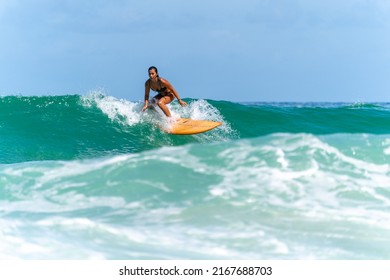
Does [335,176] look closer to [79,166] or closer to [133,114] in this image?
[79,166]

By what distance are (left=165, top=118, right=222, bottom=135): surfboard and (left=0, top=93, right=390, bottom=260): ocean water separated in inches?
124

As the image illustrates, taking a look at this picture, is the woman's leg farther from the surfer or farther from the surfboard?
the surfboard

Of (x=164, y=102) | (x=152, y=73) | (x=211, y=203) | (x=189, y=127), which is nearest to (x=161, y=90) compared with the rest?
(x=164, y=102)

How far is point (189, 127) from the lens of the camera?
11438 mm

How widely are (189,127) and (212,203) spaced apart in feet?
16.8

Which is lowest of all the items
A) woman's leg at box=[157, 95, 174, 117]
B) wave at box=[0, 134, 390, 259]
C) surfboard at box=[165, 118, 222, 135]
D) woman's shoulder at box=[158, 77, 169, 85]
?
wave at box=[0, 134, 390, 259]

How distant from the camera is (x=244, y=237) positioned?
561 centimetres

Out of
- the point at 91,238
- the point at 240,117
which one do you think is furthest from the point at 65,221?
the point at 240,117

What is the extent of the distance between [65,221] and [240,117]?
9899 millimetres

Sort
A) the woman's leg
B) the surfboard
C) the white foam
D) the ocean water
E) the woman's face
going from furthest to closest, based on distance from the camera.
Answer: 1. the white foam
2. the woman's leg
3. the surfboard
4. the woman's face
5. the ocean water

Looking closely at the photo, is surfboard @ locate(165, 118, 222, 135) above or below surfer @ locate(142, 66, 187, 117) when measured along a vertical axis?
Answer: below

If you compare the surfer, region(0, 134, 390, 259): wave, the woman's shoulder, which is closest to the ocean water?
region(0, 134, 390, 259): wave

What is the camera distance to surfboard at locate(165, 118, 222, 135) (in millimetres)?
11289

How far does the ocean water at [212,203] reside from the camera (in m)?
5.39
